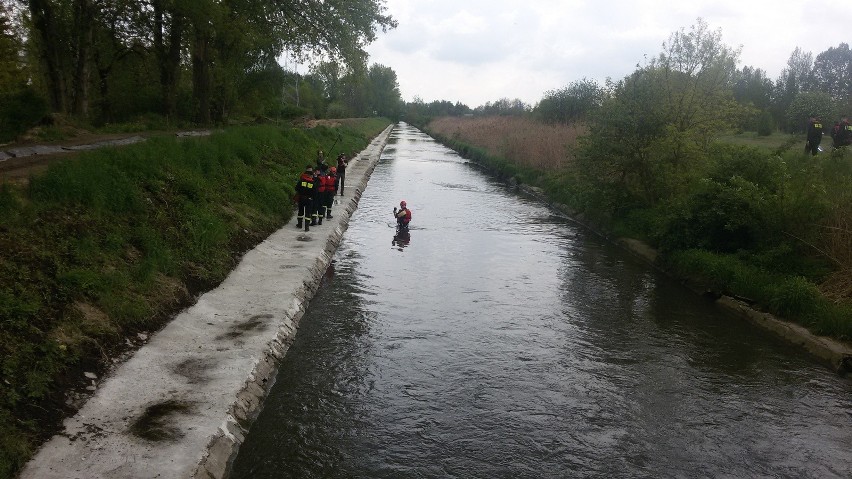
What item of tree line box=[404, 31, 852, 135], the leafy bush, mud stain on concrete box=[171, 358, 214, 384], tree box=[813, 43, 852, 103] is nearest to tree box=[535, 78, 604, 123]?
tree line box=[404, 31, 852, 135]

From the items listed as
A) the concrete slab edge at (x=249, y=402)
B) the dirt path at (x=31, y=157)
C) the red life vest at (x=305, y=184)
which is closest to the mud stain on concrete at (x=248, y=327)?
the concrete slab edge at (x=249, y=402)

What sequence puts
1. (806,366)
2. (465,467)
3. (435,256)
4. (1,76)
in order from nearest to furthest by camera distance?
(465,467) < (806,366) < (435,256) < (1,76)

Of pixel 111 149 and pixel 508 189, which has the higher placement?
pixel 111 149

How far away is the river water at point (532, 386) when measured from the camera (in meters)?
7.15

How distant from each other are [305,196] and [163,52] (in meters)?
18.3

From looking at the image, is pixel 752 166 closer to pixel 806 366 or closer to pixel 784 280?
pixel 784 280

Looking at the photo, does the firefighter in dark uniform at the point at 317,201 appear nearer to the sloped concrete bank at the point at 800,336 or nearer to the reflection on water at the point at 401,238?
the reflection on water at the point at 401,238

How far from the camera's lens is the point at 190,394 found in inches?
286

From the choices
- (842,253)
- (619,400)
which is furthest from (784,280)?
(619,400)

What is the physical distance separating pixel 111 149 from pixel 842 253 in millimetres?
15669

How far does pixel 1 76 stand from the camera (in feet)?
76.0

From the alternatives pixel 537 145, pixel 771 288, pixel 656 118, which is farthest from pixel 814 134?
pixel 537 145

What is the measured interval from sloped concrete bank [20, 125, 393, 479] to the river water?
1.23 ft

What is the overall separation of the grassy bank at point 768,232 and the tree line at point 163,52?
15805mm
